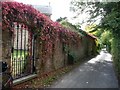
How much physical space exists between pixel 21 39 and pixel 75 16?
988 cm

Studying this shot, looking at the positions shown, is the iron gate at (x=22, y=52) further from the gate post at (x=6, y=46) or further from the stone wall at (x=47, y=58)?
the gate post at (x=6, y=46)

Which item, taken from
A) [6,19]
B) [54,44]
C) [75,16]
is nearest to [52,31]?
[54,44]

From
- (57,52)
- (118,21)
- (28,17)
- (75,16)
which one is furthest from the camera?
(75,16)

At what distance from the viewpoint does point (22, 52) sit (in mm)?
9164

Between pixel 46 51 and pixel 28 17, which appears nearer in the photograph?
pixel 28 17

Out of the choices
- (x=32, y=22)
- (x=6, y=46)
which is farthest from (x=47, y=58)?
(x=6, y=46)

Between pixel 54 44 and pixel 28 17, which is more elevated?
pixel 28 17

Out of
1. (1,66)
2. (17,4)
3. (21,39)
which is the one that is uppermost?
(17,4)

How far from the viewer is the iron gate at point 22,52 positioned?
27.6 ft

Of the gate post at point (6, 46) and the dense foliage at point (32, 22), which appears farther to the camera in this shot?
the dense foliage at point (32, 22)

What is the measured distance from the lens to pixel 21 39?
29.1ft

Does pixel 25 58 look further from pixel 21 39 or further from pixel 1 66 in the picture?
pixel 1 66

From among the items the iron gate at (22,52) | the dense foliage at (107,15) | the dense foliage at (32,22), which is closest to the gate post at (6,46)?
the dense foliage at (32,22)

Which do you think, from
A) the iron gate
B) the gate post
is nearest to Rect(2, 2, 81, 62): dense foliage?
the gate post
